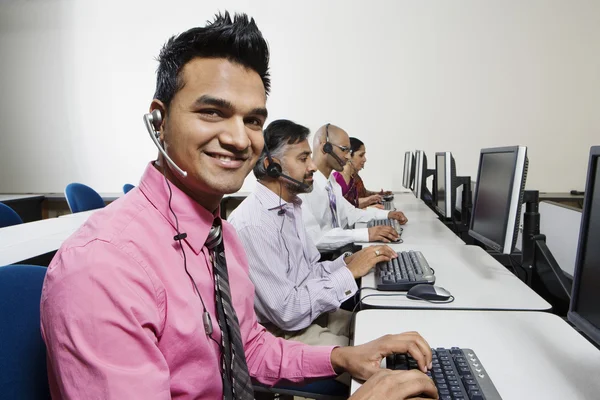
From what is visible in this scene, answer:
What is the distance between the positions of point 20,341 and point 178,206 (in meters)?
0.33

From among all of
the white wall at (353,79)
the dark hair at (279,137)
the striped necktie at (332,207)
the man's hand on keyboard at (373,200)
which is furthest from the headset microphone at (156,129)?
the white wall at (353,79)

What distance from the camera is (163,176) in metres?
0.79

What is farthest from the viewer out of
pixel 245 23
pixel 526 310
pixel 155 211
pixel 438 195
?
pixel 438 195

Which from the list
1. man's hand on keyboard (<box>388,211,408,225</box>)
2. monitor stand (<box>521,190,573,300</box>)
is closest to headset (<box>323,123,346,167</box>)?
man's hand on keyboard (<box>388,211,408,225</box>)

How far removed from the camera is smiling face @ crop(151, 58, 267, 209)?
79 cm

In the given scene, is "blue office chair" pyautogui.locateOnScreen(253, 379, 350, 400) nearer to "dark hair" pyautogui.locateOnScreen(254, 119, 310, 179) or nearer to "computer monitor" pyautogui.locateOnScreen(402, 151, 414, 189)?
"dark hair" pyautogui.locateOnScreen(254, 119, 310, 179)

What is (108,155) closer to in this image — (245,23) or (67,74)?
(67,74)

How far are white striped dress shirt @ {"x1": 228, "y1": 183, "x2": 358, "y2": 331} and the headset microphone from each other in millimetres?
618

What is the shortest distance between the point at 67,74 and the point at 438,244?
481cm

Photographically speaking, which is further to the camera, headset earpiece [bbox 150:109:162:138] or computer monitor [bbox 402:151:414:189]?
computer monitor [bbox 402:151:414:189]

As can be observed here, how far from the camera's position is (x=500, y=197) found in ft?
4.68

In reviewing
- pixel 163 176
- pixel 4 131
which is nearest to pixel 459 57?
pixel 163 176

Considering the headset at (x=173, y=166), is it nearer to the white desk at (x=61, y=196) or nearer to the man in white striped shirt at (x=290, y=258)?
the man in white striped shirt at (x=290, y=258)

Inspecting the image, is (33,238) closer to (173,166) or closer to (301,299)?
(301,299)
